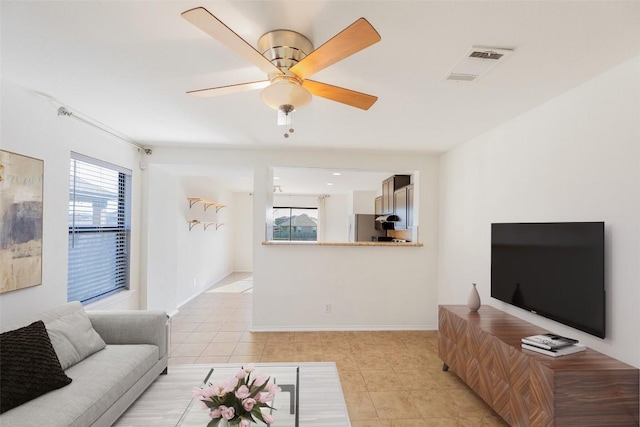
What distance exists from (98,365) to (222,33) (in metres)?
2.39

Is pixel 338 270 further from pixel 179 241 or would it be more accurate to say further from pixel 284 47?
pixel 284 47

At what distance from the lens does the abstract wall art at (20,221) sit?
2.25m

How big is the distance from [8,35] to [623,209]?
3702 mm

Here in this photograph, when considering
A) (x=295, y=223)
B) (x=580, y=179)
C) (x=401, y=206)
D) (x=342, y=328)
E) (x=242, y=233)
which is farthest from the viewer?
(x=295, y=223)

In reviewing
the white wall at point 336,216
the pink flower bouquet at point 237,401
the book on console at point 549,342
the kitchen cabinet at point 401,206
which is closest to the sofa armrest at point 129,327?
the pink flower bouquet at point 237,401

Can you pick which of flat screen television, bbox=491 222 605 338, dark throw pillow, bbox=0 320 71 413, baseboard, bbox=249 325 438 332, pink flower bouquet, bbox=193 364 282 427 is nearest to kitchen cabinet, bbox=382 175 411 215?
baseboard, bbox=249 325 438 332

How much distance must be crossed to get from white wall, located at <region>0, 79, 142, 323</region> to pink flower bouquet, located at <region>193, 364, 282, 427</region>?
193cm

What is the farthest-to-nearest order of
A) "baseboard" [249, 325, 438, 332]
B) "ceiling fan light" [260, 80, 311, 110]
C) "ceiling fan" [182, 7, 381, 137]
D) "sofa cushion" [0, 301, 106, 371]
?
"baseboard" [249, 325, 438, 332] → "sofa cushion" [0, 301, 106, 371] → "ceiling fan light" [260, 80, 311, 110] → "ceiling fan" [182, 7, 381, 137]

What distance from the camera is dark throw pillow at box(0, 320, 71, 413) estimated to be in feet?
5.72

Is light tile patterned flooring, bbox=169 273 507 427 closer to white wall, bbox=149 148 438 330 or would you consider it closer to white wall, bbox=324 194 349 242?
white wall, bbox=149 148 438 330

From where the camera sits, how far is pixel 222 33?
1285mm

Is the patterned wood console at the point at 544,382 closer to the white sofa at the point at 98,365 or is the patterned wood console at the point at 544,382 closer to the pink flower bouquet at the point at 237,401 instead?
the pink flower bouquet at the point at 237,401

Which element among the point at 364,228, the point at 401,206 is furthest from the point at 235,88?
the point at 364,228

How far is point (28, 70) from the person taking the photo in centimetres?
213
